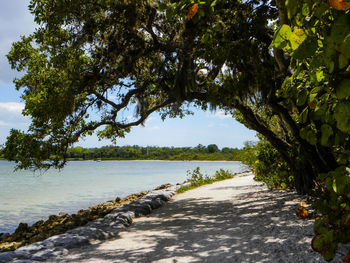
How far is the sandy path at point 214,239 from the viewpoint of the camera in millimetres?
3711

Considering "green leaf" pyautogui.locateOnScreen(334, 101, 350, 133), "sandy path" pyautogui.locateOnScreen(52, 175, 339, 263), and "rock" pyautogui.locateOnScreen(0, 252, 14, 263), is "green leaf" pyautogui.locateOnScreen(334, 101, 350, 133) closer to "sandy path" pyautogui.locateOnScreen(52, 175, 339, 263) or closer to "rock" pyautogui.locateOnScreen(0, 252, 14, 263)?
"sandy path" pyautogui.locateOnScreen(52, 175, 339, 263)

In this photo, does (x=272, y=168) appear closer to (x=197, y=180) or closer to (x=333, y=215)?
(x=197, y=180)

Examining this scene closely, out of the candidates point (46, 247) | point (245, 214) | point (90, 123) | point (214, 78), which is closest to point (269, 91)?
point (214, 78)

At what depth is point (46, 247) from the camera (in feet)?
14.7

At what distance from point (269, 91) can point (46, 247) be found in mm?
5312

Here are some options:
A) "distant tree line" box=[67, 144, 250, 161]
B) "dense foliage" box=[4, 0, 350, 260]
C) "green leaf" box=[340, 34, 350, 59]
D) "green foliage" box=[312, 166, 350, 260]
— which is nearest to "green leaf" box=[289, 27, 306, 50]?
"green leaf" box=[340, 34, 350, 59]

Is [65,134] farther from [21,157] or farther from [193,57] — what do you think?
[193,57]

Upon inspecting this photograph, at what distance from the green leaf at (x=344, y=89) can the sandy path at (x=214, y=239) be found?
107 inches

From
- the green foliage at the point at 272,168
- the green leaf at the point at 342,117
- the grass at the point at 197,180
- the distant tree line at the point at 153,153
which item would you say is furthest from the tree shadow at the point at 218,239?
the distant tree line at the point at 153,153

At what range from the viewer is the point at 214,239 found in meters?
4.62

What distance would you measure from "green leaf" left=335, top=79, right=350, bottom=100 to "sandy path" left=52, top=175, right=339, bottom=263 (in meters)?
2.71

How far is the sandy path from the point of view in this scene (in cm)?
371

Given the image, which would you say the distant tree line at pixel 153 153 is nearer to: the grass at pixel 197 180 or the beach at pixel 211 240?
the grass at pixel 197 180

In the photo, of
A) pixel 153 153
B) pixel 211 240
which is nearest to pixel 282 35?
pixel 211 240
